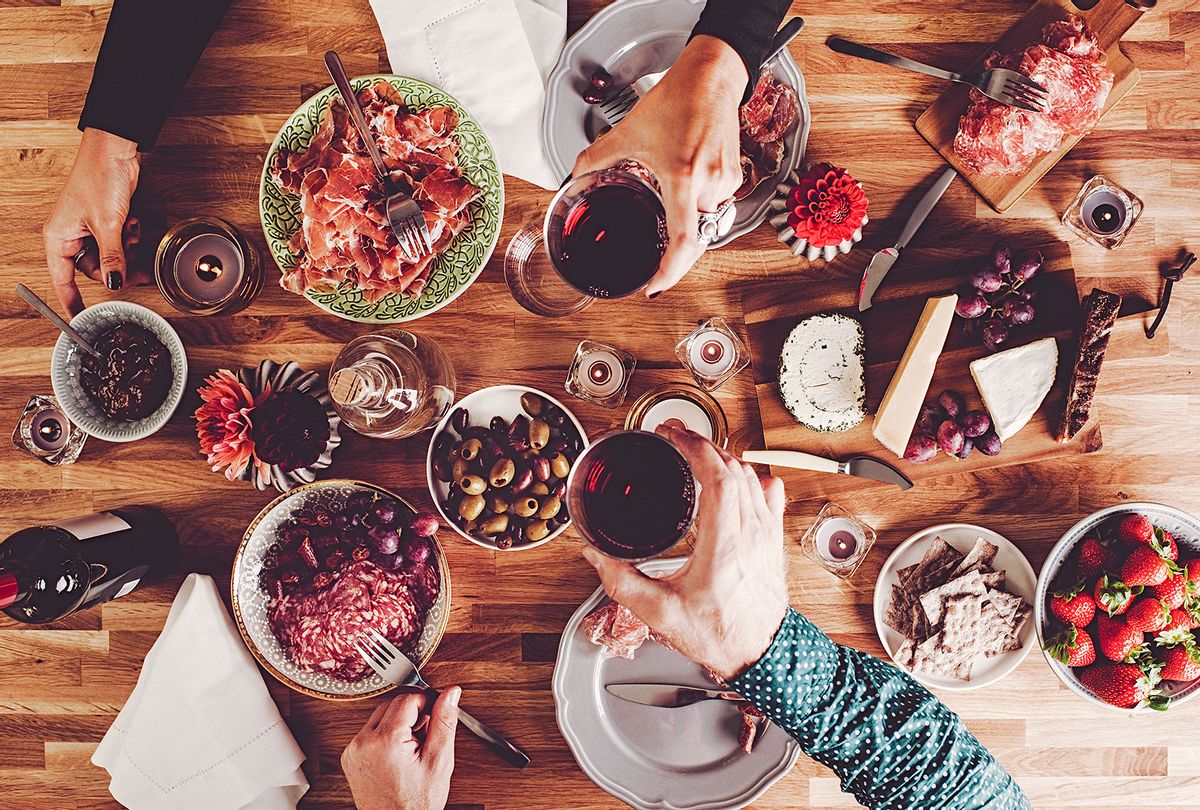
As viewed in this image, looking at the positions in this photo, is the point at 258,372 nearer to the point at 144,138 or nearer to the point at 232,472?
the point at 232,472

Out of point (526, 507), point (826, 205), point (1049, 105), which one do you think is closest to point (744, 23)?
point (826, 205)

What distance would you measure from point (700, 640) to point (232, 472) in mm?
952

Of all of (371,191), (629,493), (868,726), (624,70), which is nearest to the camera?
(629,493)

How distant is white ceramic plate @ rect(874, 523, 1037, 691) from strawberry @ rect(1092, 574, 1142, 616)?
12cm

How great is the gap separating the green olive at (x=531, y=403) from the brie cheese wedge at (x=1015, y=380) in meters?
0.87

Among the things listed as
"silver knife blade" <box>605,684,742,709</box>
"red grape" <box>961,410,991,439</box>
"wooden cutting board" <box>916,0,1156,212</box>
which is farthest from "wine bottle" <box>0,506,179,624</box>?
"wooden cutting board" <box>916,0,1156,212</box>

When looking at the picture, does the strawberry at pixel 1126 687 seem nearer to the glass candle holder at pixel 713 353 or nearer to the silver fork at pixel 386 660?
the glass candle holder at pixel 713 353

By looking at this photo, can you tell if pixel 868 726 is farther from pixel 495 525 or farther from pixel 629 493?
pixel 495 525

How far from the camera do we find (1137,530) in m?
1.53

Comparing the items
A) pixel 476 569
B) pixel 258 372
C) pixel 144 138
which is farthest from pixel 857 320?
pixel 144 138

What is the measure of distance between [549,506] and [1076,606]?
1.08 m

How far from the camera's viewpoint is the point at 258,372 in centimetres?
157

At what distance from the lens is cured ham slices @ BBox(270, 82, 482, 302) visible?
1416 millimetres

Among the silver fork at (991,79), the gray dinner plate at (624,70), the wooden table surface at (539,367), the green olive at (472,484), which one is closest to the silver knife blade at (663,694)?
the wooden table surface at (539,367)
